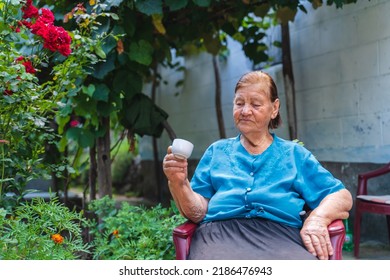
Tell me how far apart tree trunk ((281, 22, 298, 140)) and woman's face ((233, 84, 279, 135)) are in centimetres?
229

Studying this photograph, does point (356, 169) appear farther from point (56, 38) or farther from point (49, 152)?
point (56, 38)

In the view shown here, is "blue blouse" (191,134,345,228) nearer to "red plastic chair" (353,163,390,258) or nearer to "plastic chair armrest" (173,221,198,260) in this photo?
"plastic chair armrest" (173,221,198,260)

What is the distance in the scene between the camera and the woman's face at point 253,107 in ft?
7.62

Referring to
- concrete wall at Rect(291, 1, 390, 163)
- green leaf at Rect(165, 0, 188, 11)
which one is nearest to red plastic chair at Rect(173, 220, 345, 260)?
green leaf at Rect(165, 0, 188, 11)

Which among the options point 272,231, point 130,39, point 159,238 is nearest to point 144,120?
point 130,39

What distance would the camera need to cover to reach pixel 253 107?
91.6 inches

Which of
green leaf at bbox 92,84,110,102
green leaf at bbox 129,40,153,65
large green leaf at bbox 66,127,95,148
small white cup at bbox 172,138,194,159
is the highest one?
green leaf at bbox 129,40,153,65

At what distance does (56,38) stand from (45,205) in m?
0.71

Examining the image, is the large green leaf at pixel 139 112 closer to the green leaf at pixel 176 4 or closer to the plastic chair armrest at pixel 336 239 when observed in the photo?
the green leaf at pixel 176 4

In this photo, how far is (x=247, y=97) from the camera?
2328 mm

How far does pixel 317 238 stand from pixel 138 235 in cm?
120

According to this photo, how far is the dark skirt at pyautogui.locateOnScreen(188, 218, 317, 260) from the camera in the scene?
6.89ft

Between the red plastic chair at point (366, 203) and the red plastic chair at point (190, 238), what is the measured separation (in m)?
1.36

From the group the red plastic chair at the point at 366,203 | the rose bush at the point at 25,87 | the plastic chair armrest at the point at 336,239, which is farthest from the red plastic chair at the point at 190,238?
the red plastic chair at the point at 366,203
